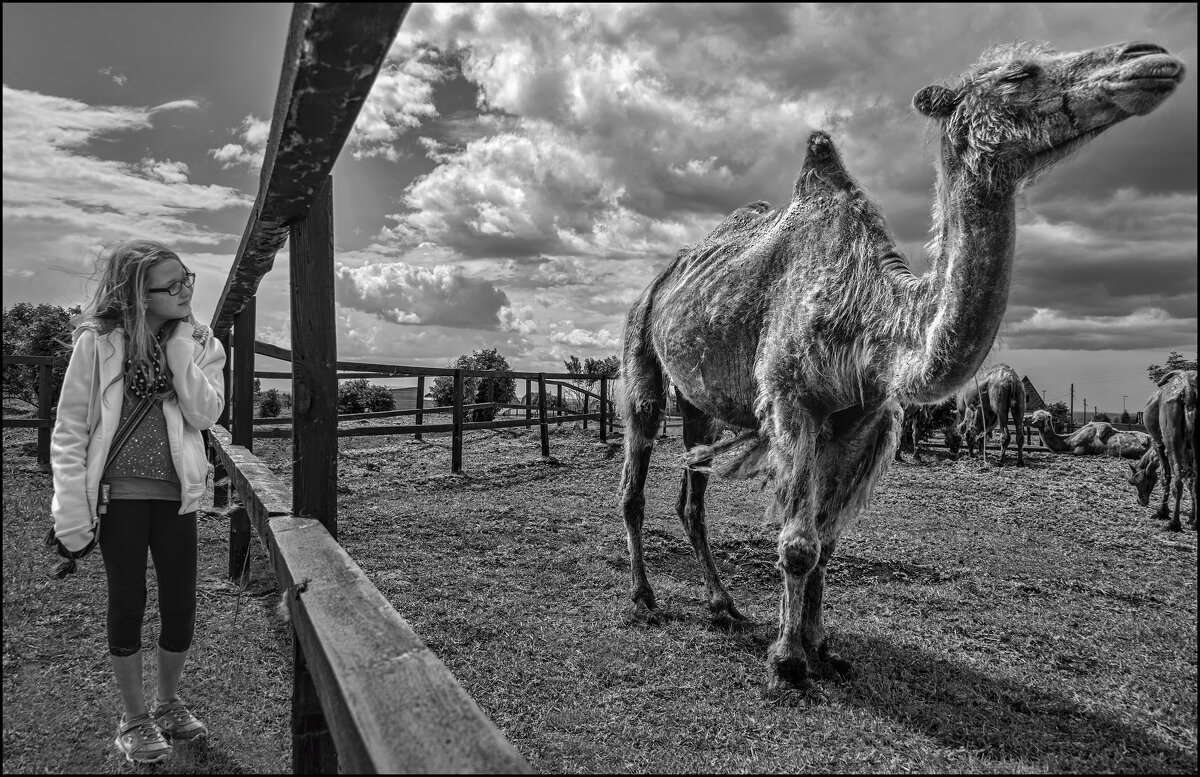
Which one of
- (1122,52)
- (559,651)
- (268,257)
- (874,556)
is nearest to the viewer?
(1122,52)

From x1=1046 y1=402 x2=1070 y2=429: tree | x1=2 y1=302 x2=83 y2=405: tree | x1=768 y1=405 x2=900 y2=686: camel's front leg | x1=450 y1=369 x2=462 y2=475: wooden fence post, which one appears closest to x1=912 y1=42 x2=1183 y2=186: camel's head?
x1=768 y1=405 x2=900 y2=686: camel's front leg

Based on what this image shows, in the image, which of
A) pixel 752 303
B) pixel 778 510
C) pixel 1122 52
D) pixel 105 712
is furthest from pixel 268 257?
pixel 1122 52

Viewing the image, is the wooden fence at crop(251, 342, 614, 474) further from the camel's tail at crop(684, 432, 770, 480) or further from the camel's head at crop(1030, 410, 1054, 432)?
the camel's head at crop(1030, 410, 1054, 432)

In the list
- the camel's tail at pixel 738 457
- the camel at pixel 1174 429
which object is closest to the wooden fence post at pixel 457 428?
the camel's tail at pixel 738 457

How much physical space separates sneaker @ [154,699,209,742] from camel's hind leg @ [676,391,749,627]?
101 inches

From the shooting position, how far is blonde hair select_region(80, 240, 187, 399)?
2.36 meters

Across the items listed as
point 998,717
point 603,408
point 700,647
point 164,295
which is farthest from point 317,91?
point 603,408

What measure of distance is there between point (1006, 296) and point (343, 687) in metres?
2.39

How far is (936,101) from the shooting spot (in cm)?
252

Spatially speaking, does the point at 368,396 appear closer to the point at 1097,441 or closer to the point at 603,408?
the point at 603,408

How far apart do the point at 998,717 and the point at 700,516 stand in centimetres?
207

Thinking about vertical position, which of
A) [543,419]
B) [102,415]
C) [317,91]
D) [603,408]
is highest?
[317,91]

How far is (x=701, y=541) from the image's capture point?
4.50 m

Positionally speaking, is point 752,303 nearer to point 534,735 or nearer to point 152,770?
point 534,735
